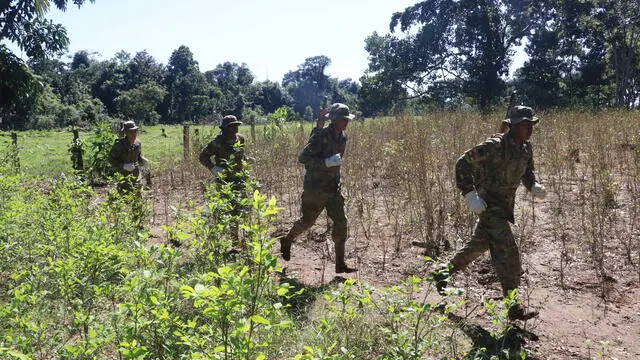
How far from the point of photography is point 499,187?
12.7ft

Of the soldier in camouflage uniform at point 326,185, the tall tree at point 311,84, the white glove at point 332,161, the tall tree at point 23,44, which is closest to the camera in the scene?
the white glove at point 332,161

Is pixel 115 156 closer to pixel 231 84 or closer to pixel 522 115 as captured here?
pixel 522 115

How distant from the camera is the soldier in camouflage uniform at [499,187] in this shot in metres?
3.75

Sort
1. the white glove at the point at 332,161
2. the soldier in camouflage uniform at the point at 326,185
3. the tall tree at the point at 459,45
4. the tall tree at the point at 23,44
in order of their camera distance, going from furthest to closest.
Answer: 1. the tall tree at the point at 459,45
2. the tall tree at the point at 23,44
3. the soldier in camouflage uniform at the point at 326,185
4. the white glove at the point at 332,161

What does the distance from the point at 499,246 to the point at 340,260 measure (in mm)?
1642

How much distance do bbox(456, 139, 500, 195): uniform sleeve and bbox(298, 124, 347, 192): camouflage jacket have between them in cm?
136

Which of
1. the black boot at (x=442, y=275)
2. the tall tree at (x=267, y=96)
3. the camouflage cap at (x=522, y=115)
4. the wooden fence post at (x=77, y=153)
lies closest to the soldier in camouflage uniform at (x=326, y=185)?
the black boot at (x=442, y=275)

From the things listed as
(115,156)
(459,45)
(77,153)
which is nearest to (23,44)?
(77,153)

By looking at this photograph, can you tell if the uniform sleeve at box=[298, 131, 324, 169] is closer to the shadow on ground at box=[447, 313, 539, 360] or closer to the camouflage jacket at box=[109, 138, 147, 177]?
the shadow on ground at box=[447, 313, 539, 360]

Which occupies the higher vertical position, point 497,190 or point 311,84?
point 311,84

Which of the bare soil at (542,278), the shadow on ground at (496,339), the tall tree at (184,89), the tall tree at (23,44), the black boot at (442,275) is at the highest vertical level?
the tall tree at (184,89)

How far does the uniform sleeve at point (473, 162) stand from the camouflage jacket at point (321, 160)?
1362 mm

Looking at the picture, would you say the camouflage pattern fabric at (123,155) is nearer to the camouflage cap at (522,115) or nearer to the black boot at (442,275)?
the black boot at (442,275)

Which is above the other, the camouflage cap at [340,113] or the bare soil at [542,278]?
the camouflage cap at [340,113]
